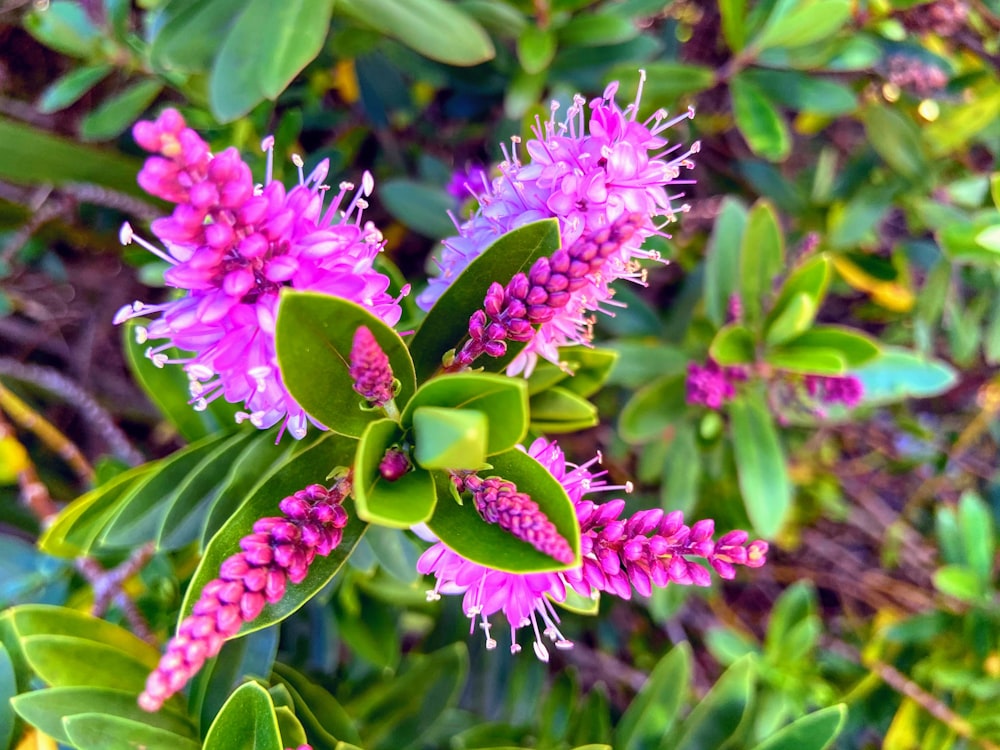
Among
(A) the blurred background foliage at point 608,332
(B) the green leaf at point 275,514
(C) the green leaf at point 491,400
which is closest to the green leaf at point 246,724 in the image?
(A) the blurred background foliage at point 608,332

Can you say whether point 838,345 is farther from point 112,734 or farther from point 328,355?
point 112,734

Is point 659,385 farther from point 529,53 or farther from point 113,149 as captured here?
point 113,149

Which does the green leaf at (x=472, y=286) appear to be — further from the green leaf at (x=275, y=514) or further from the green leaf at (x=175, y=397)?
the green leaf at (x=175, y=397)

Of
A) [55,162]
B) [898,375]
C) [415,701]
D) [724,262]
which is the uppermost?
[55,162]

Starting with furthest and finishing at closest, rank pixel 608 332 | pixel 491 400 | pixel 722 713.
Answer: pixel 608 332 → pixel 722 713 → pixel 491 400

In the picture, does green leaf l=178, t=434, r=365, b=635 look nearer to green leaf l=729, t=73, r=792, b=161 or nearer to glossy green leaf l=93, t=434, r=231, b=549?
glossy green leaf l=93, t=434, r=231, b=549

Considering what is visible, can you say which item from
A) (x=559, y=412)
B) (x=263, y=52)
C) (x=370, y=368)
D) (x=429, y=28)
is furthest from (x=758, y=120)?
(x=370, y=368)
